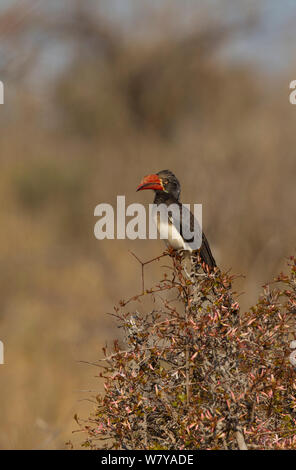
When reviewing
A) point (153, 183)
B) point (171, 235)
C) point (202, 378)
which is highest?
point (153, 183)

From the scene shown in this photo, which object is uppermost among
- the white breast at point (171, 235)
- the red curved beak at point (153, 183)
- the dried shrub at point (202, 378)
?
the red curved beak at point (153, 183)

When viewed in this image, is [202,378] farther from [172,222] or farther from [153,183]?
[153,183]

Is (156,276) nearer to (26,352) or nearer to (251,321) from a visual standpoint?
(26,352)

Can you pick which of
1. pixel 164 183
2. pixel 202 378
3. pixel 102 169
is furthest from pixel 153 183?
pixel 102 169

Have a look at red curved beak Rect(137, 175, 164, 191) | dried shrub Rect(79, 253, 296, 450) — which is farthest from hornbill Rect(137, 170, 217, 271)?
dried shrub Rect(79, 253, 296, 450)

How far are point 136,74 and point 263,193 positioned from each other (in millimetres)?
6744

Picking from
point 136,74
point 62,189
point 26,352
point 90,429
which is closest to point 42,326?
point 26,352

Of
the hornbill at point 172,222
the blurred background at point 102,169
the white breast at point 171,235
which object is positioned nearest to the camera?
the hornbill at point 172,222

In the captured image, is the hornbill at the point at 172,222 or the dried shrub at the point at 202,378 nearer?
the dried shrub at the point at 202,378

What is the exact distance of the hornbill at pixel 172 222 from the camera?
4367 millimetres

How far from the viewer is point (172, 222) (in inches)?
182

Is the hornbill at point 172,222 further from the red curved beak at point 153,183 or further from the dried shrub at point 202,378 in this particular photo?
the dried shrub at point 202,378

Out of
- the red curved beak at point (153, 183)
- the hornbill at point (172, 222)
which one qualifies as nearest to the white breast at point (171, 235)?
the hornbill at point (172, 222)

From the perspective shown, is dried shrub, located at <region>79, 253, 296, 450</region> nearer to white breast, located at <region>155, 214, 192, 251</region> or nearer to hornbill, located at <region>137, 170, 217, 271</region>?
hornbill, located at <region>137, 170, 217, 271</region>
